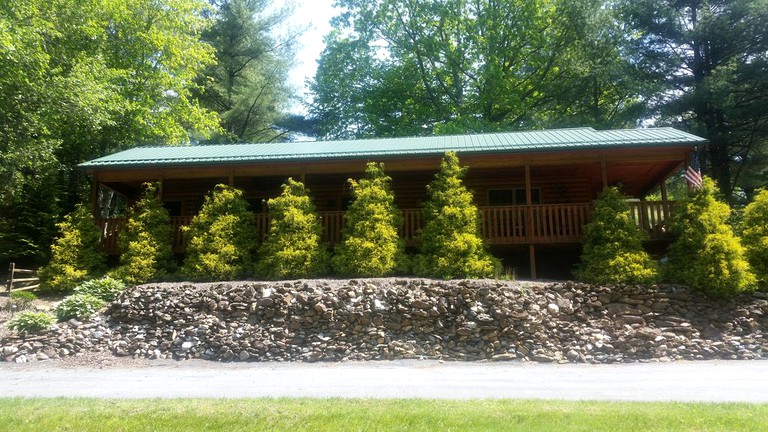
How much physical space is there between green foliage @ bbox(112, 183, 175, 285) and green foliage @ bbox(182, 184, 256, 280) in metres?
0.80

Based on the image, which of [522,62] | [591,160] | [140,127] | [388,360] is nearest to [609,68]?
[522,62]

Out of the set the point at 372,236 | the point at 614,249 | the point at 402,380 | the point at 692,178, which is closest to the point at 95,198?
the point at 372,236

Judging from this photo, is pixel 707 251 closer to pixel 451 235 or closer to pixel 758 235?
pixel 758 235

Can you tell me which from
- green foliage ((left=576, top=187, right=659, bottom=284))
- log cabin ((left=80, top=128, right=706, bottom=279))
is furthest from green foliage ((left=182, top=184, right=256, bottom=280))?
green foliage ((left=576, top=187, right=659, bottom=284))

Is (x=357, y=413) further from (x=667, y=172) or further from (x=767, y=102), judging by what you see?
(x=767, y=102)

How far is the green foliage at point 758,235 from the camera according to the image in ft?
41.0

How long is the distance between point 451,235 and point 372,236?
2.07m

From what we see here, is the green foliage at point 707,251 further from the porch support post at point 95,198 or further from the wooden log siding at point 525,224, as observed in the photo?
the porch support post at point 95,198

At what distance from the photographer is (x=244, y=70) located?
3309 centimetres

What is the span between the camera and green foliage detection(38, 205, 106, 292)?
1477 centimetres

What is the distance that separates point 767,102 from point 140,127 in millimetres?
27647

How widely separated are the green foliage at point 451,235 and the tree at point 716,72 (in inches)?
561

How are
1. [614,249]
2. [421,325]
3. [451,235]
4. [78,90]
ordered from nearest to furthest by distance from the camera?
[421,325] < [614,249] < [451,235] < [78,90]

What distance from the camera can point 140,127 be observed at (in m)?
25.5
